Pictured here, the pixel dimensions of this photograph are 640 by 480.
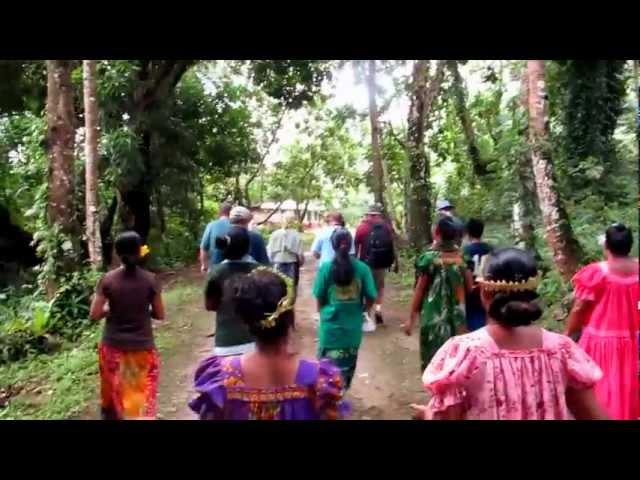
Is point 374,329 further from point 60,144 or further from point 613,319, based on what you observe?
point 60,144

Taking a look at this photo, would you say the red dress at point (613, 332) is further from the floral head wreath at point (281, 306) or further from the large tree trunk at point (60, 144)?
the large tree trunk at point (60, 144)

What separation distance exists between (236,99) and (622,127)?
7.42 metres

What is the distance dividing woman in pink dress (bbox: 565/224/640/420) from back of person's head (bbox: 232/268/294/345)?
6.02 ft

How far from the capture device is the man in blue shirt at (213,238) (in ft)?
16.4

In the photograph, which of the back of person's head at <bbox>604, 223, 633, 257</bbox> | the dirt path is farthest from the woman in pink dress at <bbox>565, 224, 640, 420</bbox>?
the dirt path

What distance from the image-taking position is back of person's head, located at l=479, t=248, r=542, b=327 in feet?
6.11

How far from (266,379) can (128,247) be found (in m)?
1.48

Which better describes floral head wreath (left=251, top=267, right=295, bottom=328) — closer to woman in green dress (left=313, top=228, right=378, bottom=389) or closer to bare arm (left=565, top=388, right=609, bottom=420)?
bare arm (left=565, top=388, right=609, bottom=420)

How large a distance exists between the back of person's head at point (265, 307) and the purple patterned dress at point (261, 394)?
104 millimetres

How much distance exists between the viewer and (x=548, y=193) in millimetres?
5430
